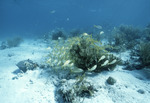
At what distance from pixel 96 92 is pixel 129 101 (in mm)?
968

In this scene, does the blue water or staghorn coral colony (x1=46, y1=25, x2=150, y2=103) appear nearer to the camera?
staghorn coral colony (x1=46, y1=25, x2=150, y2=103)

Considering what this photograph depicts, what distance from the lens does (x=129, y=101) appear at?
2750mm

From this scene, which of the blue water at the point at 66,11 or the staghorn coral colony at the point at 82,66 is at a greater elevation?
the blue water at the point at 66,11

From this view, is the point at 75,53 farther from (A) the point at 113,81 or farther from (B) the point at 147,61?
(B) the point at 147,61

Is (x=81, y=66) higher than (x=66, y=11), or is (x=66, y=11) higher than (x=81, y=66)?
(x=66, y=11)

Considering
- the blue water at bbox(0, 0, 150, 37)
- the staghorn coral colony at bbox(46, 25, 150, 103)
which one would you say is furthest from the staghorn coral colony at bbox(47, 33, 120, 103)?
the blue water at bbox(0, 0, 150, 37)

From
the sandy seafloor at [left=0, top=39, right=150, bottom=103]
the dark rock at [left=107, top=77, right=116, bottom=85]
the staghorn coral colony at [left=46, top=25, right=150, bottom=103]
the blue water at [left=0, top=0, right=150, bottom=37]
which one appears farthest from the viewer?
the blue water at [left=0, top=0, right=150, bottom=37]

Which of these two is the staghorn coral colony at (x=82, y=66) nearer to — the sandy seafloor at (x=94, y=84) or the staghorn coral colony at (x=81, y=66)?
A: the staghorn coral colony at (x=81, y=66)

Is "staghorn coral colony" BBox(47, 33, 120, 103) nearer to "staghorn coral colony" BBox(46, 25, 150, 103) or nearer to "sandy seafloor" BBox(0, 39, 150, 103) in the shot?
"staghorn coral colony" BBox(46, 25, 150, 103)

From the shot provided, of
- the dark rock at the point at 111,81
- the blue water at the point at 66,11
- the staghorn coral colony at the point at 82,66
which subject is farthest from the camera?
the blue water at the point at 66,11

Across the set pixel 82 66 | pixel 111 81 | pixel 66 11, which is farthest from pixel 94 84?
pixel 66 11

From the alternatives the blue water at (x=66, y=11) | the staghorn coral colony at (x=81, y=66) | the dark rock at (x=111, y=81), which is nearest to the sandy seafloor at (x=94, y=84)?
the dark rock at (x=111, y=81)

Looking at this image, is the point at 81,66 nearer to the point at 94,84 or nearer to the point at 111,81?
the point at 94,84

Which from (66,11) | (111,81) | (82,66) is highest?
(66,11)
